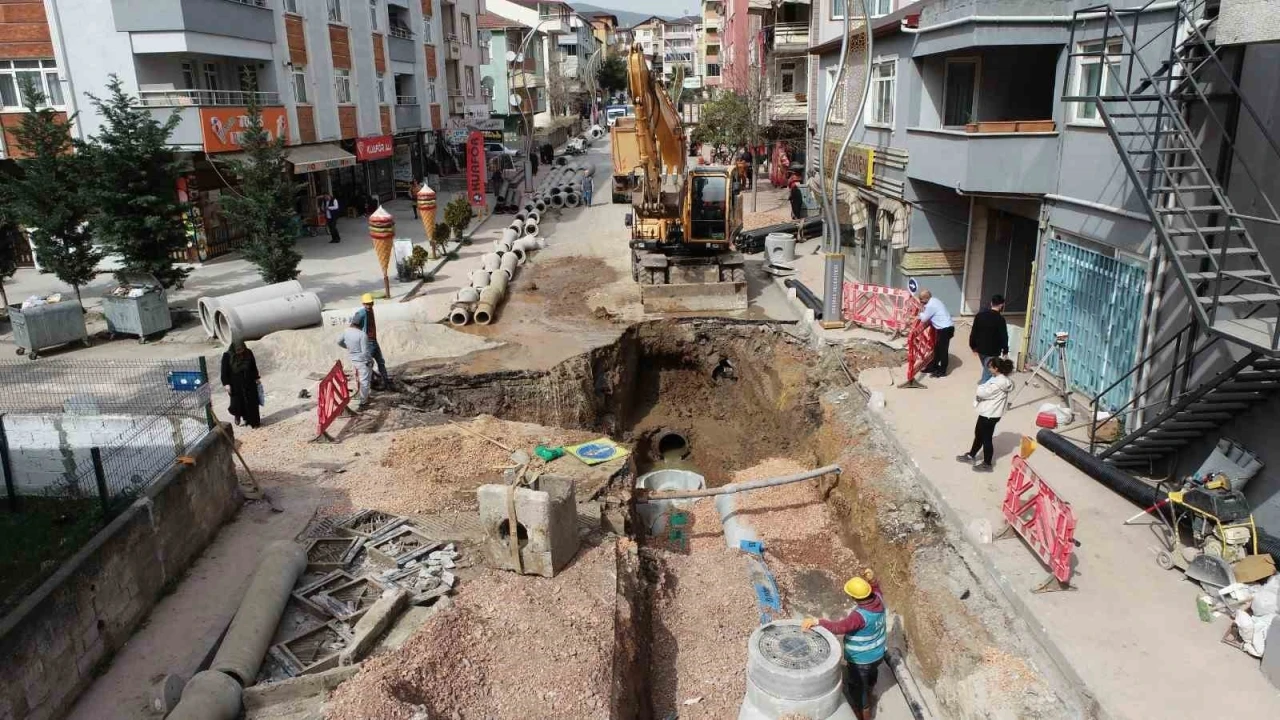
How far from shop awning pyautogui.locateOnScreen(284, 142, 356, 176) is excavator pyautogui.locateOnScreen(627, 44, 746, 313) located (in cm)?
1249

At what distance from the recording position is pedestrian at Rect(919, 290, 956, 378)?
1378 cm

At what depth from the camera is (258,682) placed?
23.5 feet

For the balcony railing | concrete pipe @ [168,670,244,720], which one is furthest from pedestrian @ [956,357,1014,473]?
the balcony railing

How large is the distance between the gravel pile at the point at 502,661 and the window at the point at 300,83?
25.7m

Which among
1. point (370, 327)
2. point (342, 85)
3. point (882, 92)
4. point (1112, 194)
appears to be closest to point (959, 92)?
point (882, 92)

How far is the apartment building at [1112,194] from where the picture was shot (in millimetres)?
8922

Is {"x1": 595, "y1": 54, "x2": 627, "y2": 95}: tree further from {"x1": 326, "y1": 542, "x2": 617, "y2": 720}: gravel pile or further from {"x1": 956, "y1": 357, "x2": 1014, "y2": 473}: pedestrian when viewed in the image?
{"x1": 326, "y1": 542, "x2": 617, "y2": 720}: gravel pile

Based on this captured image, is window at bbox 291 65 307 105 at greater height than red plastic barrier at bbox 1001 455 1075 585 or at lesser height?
greater

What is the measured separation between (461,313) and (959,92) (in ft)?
37.7

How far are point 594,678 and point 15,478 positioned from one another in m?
6.69

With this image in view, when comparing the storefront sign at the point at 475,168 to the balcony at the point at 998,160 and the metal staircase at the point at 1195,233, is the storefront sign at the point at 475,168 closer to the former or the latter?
the balcony at the point at 998,160

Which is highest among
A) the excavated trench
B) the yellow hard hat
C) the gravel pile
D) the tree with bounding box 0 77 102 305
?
the tree with bounding box 0 77 102 305

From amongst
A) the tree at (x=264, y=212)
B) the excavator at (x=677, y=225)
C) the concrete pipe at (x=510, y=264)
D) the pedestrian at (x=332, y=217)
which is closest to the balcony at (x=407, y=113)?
the pedestrian at (x=332, y=217)

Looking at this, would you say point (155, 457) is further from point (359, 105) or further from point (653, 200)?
point (359, 105)
